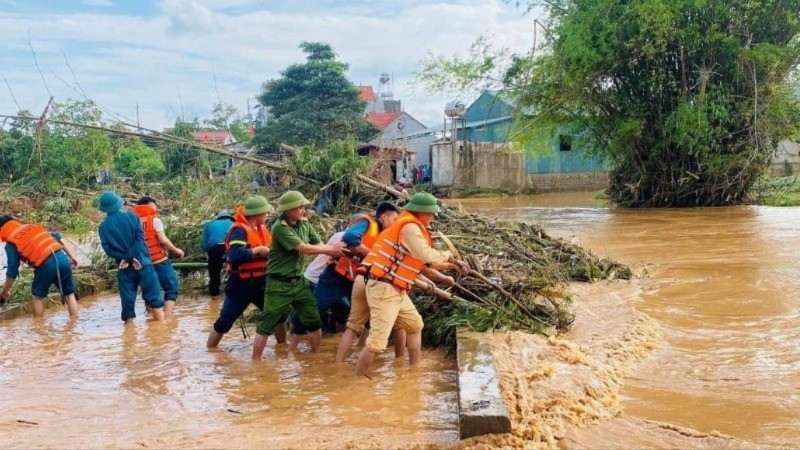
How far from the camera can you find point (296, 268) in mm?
6156

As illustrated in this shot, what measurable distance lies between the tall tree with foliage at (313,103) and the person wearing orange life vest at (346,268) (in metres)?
28.3

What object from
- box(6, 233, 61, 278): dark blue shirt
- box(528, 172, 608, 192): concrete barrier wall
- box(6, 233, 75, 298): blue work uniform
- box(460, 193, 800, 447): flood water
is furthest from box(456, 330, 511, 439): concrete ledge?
box(528, 172, 608, 192): concrete barrier wall

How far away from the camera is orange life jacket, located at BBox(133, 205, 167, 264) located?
8383mm

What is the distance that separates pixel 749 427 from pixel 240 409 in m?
3.40

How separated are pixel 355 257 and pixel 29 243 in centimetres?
468

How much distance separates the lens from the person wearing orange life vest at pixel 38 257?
8492 mm

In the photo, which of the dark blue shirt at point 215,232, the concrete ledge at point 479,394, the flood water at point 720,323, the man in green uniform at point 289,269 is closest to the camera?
the concrete ledge at point 479,394

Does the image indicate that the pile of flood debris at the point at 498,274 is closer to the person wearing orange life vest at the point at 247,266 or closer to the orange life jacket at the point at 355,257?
the orange life jacket at the point at 355,257

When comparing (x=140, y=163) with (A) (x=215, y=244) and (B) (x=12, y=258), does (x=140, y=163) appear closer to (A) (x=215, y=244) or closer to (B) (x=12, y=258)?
(B) (x=12, y=258)

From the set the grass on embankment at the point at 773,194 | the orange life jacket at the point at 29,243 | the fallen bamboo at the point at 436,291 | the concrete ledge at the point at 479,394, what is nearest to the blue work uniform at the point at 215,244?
the orange life jacket at the point at 29,243

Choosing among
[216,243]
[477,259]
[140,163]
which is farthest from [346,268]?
[140,163]

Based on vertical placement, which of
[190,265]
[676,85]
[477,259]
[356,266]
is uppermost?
[676,85]

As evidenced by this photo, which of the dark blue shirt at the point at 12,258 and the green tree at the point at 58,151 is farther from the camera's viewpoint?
the green tree at the point at 58,151

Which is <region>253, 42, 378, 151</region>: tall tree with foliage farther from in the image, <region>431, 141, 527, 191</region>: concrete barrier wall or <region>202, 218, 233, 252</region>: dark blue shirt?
<region>202, 218, 233, 252</region>: dark blue shirt
